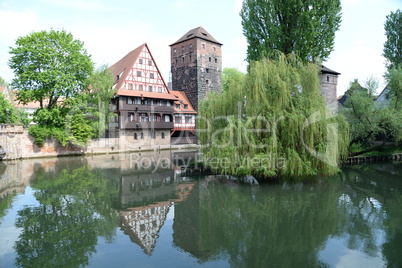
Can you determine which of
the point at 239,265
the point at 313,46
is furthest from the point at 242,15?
the point at 239,265

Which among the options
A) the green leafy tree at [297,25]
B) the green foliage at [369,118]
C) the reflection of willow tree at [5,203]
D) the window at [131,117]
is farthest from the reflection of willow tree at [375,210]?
the window at [131,117]

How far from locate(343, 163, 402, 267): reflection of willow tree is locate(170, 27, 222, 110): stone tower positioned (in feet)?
84.0

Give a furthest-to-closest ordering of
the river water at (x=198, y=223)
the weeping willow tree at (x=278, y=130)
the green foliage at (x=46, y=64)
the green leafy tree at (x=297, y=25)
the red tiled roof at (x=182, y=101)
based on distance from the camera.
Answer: the red tiled roof at (x=182, y=101), the green foliage at (x=46, y=64), the green leafy tree at (x=297, y=25), the weeping willow tree at (x=278, y=130), the river water at (x=198, y=223)

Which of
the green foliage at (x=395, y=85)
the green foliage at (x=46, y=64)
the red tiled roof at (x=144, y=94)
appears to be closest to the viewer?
the green foliage at (x=395, y=85)

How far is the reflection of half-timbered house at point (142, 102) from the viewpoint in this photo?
110 ft

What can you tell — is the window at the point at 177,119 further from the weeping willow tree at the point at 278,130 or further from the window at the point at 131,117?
the weeping willow tree at the point at 278,130

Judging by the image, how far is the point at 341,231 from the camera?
29.5ft

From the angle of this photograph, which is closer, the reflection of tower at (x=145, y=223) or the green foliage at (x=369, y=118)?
the reflection of tower at (x=145, y=223)

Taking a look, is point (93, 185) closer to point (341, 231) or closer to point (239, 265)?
point (239, 265)

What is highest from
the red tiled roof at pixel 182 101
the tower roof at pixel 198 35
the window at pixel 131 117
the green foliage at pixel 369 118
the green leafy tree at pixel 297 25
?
the tower roof at pixel 198 35

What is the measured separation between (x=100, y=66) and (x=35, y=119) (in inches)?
369

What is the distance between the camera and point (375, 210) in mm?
11281

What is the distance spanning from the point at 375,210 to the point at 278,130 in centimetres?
534

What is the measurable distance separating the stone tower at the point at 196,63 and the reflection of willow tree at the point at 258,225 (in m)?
28.1
